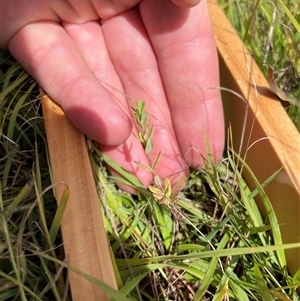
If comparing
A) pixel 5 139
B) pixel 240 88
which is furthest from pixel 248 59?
pixel 5 139

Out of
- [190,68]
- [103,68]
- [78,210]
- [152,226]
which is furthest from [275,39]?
[78,210]

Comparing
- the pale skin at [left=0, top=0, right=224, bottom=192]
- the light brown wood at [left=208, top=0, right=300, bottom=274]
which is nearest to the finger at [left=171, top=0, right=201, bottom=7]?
the pale skin at [left=0, top=0, right=224, bottom=192]

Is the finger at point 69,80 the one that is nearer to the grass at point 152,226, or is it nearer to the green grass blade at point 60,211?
the grass at point 152,226

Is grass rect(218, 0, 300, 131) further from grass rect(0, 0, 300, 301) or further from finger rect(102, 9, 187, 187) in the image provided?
finger rect(102, 9, 187, 187)

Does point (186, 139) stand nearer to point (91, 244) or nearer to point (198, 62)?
point (198, 62)

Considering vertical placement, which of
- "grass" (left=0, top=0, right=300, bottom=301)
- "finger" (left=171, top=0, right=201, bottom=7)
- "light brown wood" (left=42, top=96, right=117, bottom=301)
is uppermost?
"finger" (left=171, top=0, right=201, bottom=7)

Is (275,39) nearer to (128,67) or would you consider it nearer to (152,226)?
(128,67)
